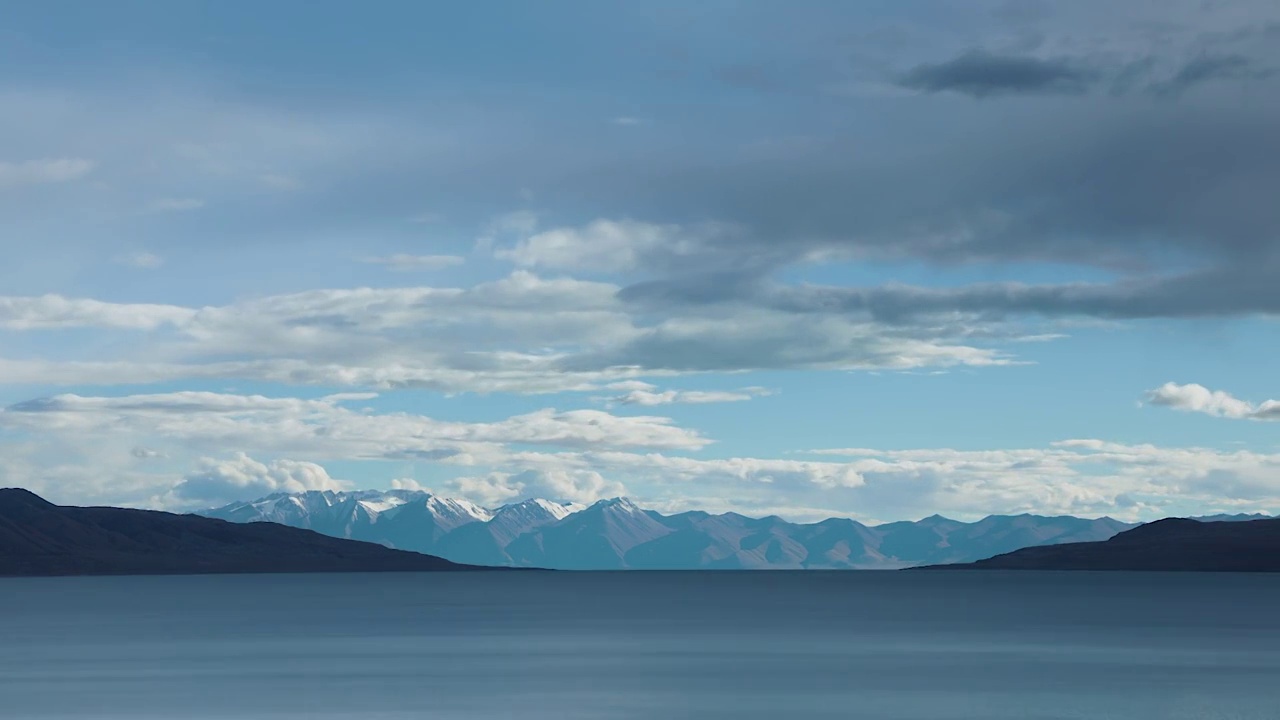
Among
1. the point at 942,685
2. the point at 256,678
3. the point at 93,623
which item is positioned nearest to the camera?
the point at 942,685

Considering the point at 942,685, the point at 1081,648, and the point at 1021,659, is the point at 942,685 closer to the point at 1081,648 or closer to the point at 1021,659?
the point at 1021,659

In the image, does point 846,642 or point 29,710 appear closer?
point 29,710

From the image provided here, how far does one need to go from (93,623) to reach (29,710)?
9086cm

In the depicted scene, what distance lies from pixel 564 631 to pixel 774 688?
64.5m

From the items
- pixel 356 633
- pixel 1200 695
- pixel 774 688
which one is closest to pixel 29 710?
pixel 774 688

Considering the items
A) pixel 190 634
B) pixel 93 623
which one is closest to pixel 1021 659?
pixel 190 634

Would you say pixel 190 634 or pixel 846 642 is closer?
pixel 846 642

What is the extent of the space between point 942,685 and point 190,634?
77.9m

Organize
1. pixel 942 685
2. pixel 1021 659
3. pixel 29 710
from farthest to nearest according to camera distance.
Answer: pixel 1021 659, pixel 942 685, pixel 29 710

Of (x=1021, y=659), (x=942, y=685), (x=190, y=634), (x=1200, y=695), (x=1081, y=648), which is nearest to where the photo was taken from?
(x=1200, y=695)

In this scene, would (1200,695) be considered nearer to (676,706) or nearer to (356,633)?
(676,706)

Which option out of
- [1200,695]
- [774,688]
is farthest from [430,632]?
[1200,695]

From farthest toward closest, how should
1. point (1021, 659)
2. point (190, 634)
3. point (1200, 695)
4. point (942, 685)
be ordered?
point (190, 634), point (1021, 659), point (942, 685), point (1200, 695)

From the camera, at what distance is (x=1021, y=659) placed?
316 ft
